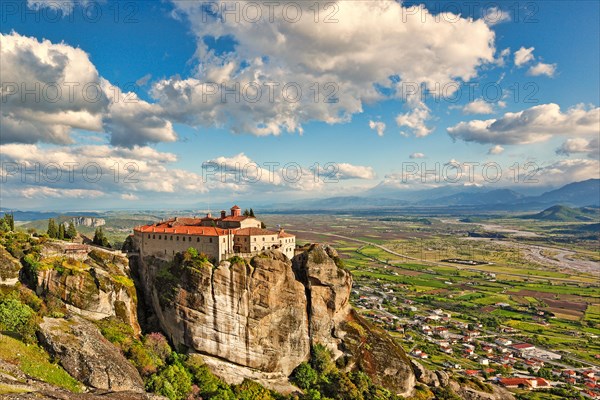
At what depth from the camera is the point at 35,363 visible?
38.5m

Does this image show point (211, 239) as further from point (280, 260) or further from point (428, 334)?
point (428, 334)

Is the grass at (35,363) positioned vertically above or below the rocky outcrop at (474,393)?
above

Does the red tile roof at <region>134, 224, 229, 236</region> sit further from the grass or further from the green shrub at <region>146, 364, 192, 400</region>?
the grass

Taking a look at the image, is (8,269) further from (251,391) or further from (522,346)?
(522,346)

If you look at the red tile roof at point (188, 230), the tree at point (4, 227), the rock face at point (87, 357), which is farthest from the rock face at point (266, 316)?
the tree at point (4, 227)

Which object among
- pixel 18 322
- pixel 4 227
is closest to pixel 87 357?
pixel 18 322

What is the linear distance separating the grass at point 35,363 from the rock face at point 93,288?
15.1m

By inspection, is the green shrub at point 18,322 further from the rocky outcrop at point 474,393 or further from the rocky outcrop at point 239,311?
the rocky outcrop at point 474,393

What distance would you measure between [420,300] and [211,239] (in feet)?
403

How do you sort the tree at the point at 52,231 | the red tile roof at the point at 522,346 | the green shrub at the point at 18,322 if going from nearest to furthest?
the green shrub at the point at 18,322
the tree at the point at 52,231
the red tile roof at the point at 522,346

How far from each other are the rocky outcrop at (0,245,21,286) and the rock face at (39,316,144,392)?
13.4m

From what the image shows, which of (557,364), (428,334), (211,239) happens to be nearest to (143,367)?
(211,239)

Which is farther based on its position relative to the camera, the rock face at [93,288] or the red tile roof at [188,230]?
the red tile roof at [188,230]

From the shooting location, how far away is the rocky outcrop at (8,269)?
53.9 meters
